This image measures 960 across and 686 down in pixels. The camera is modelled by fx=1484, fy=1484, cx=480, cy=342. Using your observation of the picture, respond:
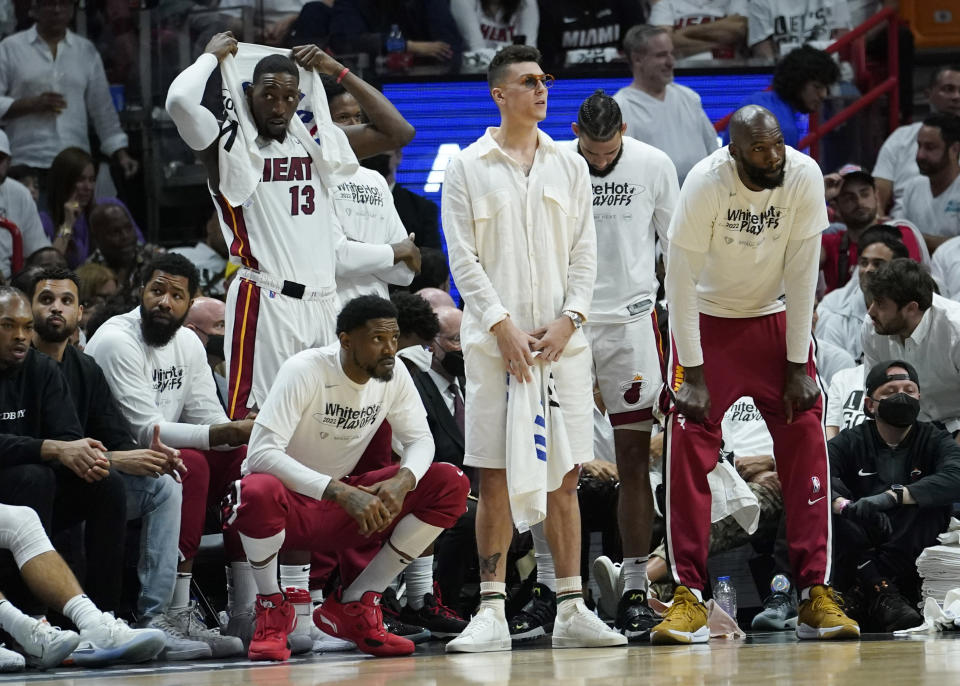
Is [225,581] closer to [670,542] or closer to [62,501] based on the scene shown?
[62,501]

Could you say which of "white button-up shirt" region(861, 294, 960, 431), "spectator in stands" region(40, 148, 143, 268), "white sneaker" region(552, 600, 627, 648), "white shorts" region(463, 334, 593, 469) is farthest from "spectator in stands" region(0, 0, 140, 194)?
"white sneaker" region(552, 600, 627, 648)

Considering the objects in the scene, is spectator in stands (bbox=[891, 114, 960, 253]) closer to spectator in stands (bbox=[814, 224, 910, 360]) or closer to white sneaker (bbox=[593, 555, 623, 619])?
spectator in stands (bbox=[814, 224, 910, 360])

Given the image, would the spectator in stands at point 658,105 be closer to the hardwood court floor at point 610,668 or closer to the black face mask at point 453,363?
the black face mask at point 453,363

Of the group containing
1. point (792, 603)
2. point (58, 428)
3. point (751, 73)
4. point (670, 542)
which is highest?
point (751, 73)

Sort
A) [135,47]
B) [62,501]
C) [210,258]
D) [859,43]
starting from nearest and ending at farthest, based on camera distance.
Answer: [62,501] → [210,258] → [135,47] → [859,43]

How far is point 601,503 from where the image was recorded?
24.1 feet

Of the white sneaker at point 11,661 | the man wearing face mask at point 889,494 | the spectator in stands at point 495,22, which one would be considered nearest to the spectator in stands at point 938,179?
the spectator in stands at point 495,22

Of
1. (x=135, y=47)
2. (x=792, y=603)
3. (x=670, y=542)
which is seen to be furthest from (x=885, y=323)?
(x=135, y=47)

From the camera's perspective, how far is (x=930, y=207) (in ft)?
34.1

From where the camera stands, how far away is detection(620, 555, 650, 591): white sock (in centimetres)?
620

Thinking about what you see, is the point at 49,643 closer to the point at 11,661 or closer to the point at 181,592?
the point at 11,661

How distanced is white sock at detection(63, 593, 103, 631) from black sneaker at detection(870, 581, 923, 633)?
3319mm

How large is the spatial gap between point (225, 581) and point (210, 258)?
3.13m

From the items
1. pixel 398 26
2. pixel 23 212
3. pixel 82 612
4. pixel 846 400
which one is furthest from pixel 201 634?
pixel 398 26
